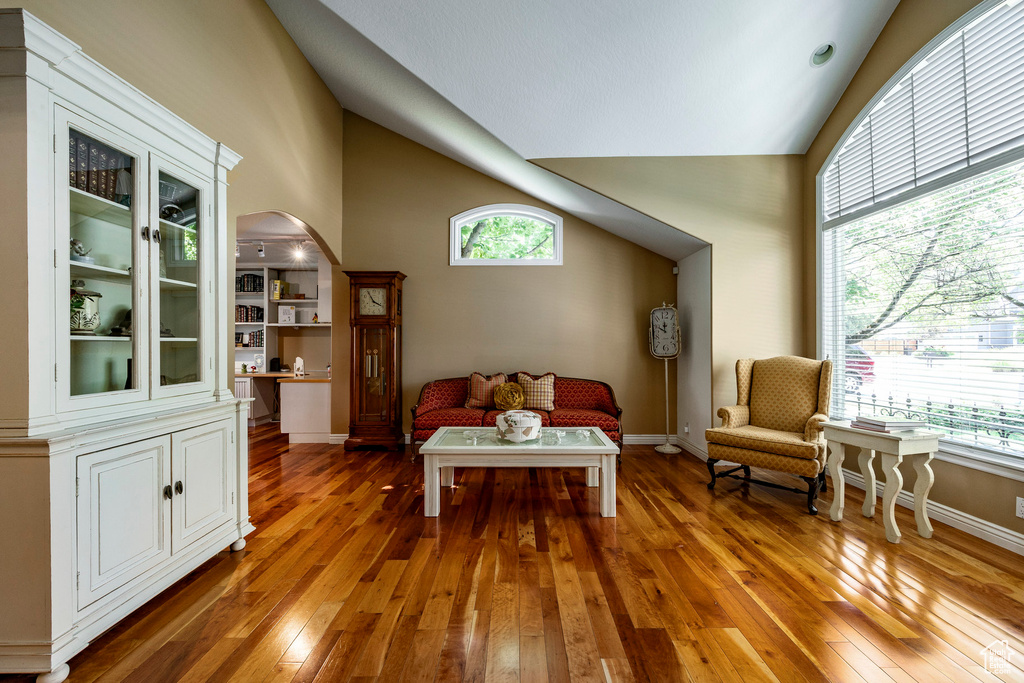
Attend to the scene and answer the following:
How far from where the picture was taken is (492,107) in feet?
13.7

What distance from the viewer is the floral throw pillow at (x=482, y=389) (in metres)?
5.36

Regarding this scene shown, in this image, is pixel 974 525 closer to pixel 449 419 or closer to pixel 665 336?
pixel 665 336

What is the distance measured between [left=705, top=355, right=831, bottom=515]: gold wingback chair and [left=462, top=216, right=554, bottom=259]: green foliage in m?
2.66

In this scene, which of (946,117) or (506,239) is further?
(506,239)

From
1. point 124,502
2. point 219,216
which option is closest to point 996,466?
point 124,502

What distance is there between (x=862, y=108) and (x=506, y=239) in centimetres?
355

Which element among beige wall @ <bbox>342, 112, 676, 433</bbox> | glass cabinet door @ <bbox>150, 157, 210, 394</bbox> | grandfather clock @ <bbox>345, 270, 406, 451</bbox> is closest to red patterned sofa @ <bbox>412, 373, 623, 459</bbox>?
beige wall @ <bbox>342, 112, 676, 433</bbox>

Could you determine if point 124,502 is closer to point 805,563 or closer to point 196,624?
point 196,624

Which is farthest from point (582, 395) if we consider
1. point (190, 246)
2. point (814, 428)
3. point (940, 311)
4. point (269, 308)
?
point (269, 308)

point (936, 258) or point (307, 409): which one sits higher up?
point (936, 258)

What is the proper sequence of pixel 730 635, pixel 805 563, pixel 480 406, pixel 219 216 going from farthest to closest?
pixel 480 406
pixel 219 216
pixel 805 563
pixel 730 635

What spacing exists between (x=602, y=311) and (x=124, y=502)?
187 inches

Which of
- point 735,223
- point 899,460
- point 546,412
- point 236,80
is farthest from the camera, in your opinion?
point 546,412

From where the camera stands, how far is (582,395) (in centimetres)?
554
